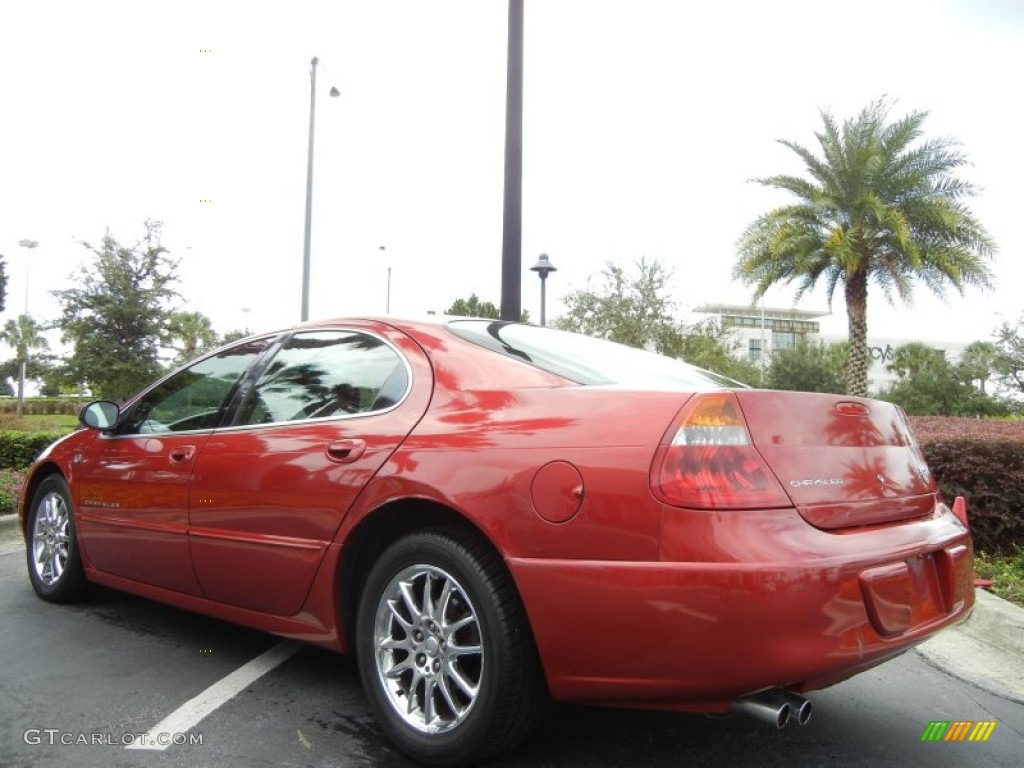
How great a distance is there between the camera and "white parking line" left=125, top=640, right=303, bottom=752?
270 cm

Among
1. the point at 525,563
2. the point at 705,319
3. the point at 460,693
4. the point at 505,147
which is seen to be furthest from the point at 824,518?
the point at 705,319

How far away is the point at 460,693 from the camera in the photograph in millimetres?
2496

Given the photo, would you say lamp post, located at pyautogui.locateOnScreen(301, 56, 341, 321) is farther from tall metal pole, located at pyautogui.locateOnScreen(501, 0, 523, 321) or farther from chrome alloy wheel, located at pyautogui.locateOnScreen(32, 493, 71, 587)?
chrome alloy wheel, located at pyautogui.locateOnScreen(32, 493, 71, 587)

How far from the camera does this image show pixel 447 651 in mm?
2514

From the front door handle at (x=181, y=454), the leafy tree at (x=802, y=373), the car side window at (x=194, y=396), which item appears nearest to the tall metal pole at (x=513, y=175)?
the car side window at (x=194, y=396)

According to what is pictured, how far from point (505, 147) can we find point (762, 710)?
6091 millimetres

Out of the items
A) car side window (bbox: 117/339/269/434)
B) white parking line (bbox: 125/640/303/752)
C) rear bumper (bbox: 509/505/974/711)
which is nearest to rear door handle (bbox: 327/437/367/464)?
rear bumper (bbox: 509/505/974/711)

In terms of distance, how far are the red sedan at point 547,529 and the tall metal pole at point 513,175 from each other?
3.86 metres

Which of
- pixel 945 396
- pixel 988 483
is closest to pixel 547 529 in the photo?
pixel 988 483

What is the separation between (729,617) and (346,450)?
57.8 inches

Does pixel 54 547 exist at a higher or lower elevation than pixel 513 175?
lower

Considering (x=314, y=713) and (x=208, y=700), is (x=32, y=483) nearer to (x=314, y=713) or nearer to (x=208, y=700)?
(x=208, y=700)

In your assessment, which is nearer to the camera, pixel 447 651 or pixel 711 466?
pixel 711 466

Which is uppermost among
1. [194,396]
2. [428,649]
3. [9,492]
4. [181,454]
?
[194,396]
